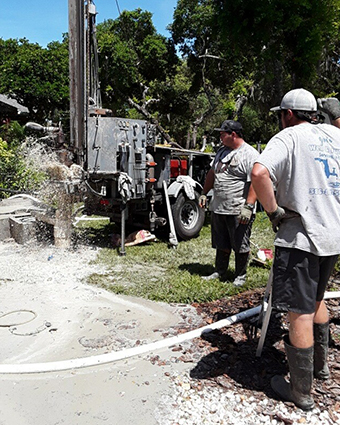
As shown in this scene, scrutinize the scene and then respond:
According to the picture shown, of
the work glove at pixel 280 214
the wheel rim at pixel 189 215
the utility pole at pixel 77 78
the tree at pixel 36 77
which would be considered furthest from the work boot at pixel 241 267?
the tree at pixel 36 77

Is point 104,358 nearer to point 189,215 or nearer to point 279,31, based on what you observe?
point 189,215

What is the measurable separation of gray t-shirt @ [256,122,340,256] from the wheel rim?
5.02 m

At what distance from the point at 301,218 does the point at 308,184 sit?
22 centimetres

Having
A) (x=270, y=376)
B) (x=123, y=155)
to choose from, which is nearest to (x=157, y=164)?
(x=123, y=155)

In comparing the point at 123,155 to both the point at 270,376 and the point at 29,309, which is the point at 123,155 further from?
the point at 270,376

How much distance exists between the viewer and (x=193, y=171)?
867 cm

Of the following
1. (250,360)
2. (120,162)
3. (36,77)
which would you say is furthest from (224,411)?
(36,77)

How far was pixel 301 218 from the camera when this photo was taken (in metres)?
2.64

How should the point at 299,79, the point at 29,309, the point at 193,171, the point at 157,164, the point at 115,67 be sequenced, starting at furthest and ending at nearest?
the point at 115,67 < the point at 299,79 < the point at 193,171 < the point at 157,164 < the point at 29,309

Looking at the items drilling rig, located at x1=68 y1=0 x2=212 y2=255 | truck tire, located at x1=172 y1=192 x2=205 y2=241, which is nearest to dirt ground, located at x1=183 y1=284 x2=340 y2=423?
drilling rig, located at x1=68 y1=0 x2=212 y2=255

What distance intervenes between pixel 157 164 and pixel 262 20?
6235 mm

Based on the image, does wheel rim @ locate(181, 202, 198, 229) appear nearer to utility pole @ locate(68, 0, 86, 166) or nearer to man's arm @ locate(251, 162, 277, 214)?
utility pole @ locate(68, 0, 86, 166)

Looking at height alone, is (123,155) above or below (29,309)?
above

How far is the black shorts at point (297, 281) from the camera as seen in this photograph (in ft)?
8.56
